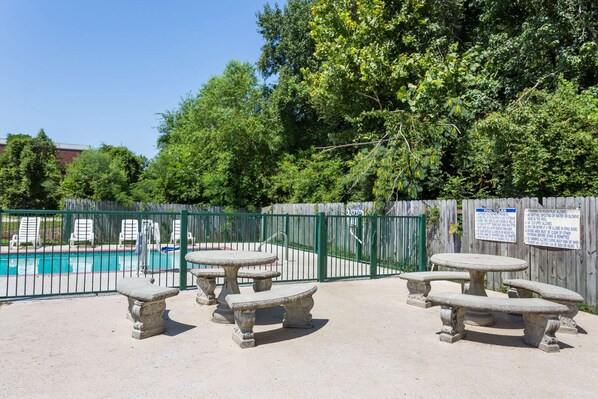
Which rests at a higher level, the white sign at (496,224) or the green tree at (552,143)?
the green tree at (552,143)

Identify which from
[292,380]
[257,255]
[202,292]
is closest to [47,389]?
[292,380]

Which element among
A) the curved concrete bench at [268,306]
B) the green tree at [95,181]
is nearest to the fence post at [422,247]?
the curved concrete bench at [268,306]

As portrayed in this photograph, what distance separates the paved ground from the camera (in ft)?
11.4

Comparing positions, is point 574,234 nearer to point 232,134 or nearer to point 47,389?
point 47,389

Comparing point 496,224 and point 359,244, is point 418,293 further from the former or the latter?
point 359,244

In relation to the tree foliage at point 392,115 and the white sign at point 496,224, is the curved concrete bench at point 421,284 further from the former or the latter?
the tree foliage at point 392,115

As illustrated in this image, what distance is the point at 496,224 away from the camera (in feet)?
26.8

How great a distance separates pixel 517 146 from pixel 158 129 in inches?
1310

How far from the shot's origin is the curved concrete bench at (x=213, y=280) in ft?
20.9

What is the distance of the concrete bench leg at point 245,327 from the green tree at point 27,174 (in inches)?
892

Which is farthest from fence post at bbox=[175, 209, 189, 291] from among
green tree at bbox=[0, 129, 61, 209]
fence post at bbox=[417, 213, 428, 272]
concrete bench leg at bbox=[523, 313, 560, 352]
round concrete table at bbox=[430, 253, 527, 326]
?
green tree at bbox=[0, 129, 61, 209]

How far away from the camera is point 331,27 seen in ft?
53.2

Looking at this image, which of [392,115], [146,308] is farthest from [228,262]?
[392,115]

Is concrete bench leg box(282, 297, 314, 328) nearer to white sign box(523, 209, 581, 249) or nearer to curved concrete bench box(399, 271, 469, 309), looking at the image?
curved concrete bench box(399, 271, 469, 309)
